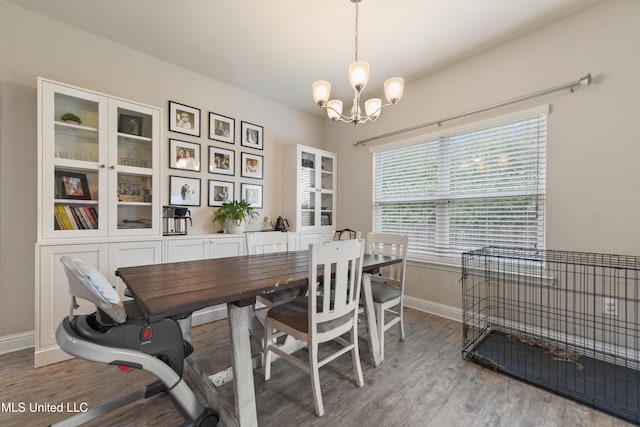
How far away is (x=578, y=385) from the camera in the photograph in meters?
1.75

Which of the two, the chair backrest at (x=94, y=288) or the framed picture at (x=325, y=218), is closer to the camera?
the chair backrest at (x=94, y=288)

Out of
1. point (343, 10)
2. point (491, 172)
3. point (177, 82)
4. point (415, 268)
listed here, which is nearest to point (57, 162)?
point (177, 82)

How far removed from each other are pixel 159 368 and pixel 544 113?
3407 millimetres

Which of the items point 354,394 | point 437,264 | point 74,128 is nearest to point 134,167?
point 74,128

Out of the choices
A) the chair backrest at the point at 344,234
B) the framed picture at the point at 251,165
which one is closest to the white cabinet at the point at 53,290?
the framed picture at the point at 251,165

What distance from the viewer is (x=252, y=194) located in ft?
11.8

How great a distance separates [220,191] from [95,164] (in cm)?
126

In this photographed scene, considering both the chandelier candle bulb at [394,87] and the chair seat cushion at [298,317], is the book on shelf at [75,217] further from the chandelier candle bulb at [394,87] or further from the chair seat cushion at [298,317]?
the chandelier candle bulb at [394,87]

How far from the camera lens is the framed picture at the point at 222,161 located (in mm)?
3217

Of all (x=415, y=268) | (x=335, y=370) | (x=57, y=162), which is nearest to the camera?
(x=335, y=370)

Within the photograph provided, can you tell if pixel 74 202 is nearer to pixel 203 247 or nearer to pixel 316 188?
pixel 203 247

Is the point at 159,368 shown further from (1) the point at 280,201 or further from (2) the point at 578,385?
(1) the point at 280,201

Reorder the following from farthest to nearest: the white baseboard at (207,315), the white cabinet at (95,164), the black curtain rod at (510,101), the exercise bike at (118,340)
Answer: the white baseboard at (207,315)
the black curtain rod at (510,101)
the white cabinet at (95,164)
the exercise bike at (118,340)

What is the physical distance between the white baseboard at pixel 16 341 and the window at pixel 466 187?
367 cm
